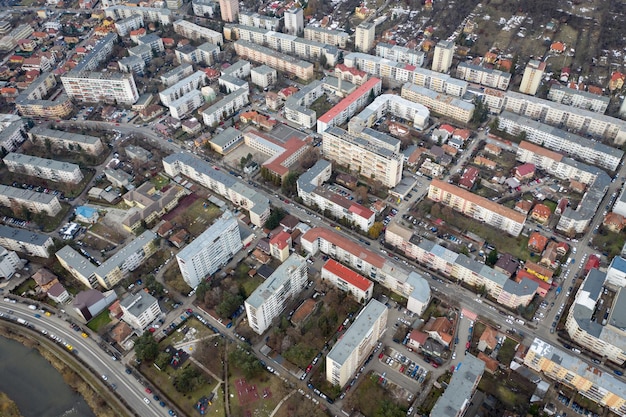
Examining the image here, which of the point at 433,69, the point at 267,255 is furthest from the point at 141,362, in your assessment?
the point at 433,69

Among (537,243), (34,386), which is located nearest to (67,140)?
(34,386)

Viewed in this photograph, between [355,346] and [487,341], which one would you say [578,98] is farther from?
[355,346]

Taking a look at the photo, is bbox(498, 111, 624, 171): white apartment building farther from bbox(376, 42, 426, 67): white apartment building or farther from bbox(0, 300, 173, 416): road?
bbox(0, 300, 173, 416): road

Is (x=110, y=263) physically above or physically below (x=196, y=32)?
below

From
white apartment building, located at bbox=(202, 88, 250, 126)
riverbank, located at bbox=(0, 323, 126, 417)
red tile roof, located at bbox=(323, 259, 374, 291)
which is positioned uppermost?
white apartment building, located at bbox=(202, 88, 250, 126)

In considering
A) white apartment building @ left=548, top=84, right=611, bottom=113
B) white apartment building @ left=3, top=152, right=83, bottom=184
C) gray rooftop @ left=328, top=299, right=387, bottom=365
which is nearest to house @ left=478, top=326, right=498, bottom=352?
gray rooftop @ left=328, top=299, right=387, bottom=365
